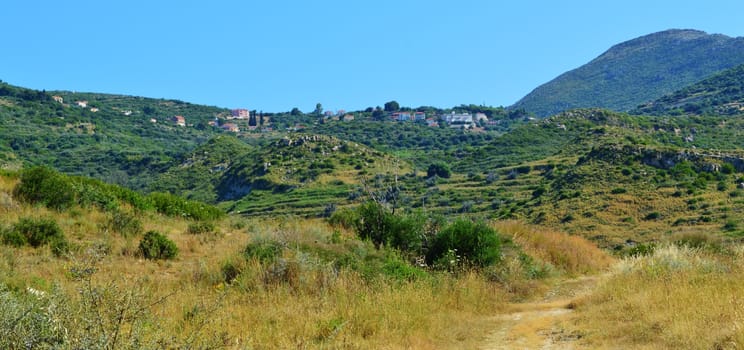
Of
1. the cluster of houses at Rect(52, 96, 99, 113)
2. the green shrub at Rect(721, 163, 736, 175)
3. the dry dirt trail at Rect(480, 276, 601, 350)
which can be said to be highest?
the cluster of houses at Rect(52, 96, 99, 113)

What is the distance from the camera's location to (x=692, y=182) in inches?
2441

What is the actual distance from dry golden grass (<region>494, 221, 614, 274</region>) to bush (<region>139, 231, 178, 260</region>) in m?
9.63

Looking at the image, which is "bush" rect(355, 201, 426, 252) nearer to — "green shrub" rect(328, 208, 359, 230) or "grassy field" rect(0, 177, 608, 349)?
"green shrub" rect(328, 208, 359, 230)

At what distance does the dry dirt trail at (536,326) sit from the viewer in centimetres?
732

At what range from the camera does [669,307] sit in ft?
24.5

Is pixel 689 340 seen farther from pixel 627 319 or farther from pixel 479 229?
pixel 479 229

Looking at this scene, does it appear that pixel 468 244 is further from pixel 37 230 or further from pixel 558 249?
pixel 37 230

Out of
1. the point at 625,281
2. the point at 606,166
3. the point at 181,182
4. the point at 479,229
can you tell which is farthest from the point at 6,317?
the point at 181,182

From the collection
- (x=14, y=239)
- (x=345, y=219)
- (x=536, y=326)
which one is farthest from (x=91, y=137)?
(x=536, y=326)

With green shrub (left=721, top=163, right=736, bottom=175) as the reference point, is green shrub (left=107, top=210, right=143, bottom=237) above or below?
A: above

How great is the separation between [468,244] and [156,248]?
23.4 feet

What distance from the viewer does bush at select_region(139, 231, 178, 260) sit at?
11320 millimetres

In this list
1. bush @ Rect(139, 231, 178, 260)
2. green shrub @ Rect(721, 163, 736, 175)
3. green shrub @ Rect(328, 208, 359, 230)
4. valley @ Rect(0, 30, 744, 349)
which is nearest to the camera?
valley @ Rect(0, 30, 744, 349)

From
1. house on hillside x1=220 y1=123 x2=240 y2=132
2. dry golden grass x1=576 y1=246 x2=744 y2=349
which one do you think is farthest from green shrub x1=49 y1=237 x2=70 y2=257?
house on hillside x1=220 y1=123 x2=240 y2=132
